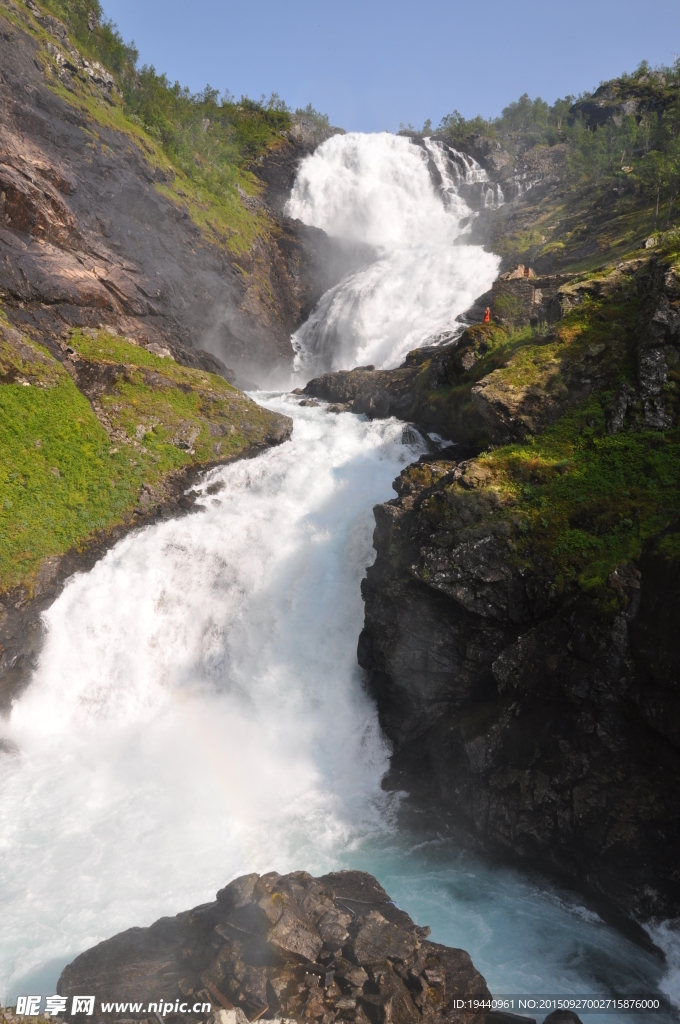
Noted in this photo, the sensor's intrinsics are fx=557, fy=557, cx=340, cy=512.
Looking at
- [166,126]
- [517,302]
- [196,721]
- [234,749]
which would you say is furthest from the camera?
[166,126]

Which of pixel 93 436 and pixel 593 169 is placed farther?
pixel 593 169

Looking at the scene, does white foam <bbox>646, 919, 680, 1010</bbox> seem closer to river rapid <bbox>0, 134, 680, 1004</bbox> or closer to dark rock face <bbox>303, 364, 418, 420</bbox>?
river rapid <bbox>0, 134, 680, 1004</bbox>

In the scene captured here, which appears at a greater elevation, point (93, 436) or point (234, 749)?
point (93, 436)

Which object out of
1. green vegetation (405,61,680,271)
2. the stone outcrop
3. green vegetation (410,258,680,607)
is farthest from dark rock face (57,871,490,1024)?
green vegetation (405,61,680,271)

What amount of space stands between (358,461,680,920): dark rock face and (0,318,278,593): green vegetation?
1028 centimetres

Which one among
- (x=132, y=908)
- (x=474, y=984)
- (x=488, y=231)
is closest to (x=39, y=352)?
(x=132, y=908)

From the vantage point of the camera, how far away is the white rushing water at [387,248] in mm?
35844

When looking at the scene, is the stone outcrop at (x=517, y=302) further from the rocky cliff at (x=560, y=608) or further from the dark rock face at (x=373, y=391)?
the dark rock face at (x=373, y=391)

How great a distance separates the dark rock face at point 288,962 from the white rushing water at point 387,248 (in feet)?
93.0

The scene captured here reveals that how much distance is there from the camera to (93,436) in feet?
68.4

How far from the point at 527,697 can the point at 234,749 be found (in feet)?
26.0

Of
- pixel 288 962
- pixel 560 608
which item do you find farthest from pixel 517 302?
pixel 288 962

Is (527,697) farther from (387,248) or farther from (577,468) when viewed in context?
(387,248)

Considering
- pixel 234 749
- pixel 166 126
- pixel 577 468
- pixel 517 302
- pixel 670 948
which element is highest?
pixel 166 126
